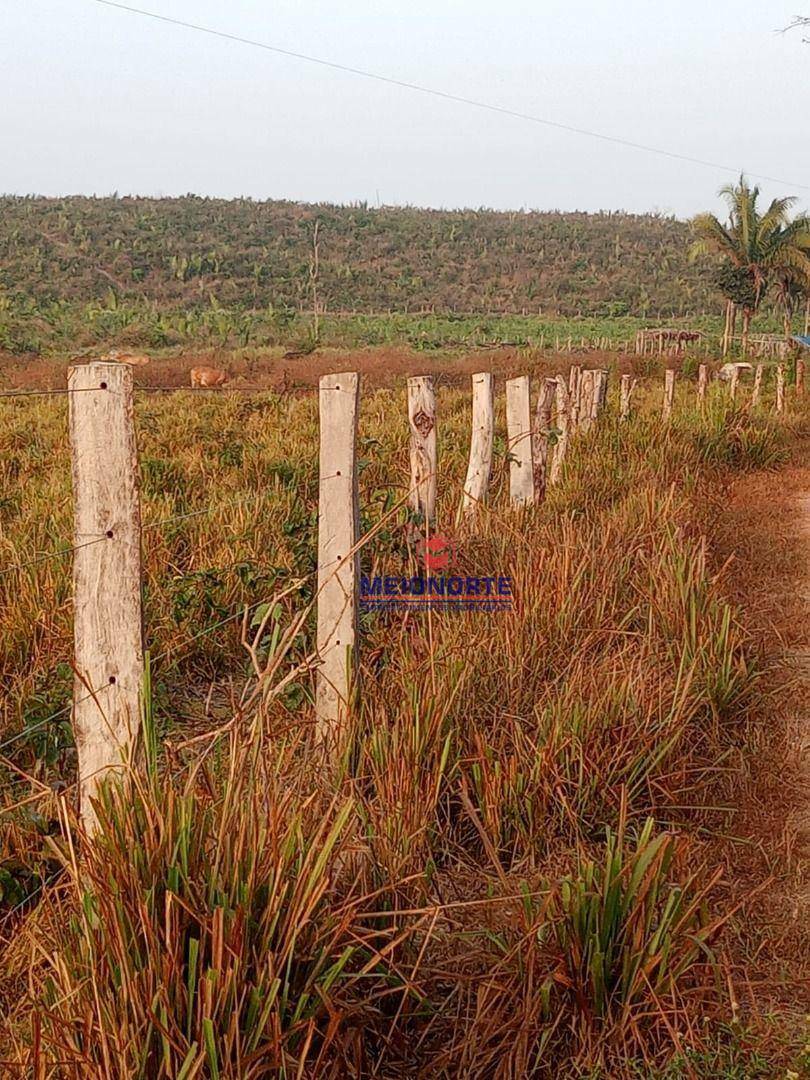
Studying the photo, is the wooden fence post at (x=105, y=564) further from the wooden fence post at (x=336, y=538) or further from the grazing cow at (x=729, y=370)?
the grazing cow at (x=729, y=370)

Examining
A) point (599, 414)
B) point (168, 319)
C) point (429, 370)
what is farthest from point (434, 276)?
point (599, 414)

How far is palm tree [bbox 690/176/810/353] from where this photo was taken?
119ft

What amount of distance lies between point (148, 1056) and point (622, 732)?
82.0 inches

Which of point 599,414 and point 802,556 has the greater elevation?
point 599,414

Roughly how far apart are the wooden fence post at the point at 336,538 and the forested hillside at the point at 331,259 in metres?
42.9

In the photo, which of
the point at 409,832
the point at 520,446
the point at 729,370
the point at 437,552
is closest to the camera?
the point at 409,832

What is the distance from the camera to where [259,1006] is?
1895 mm

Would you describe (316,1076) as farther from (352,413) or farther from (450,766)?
(352,413)

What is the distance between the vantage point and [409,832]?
9.43ft

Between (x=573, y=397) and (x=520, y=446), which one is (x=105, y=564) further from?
(x=573, y=397)

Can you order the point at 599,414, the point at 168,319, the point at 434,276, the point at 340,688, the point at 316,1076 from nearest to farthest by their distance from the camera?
the point at 316,1076
the point at 340,688
the point at 599,414
the point at 168,319
the point at 434,276

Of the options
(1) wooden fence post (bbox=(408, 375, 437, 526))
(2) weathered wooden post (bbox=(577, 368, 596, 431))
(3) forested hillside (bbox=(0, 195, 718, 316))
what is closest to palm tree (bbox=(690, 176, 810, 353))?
(3) forested hillside (bbox=(0, 195, 718, 316))

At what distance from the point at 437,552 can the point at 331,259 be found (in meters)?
64.1

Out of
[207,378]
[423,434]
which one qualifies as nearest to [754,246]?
[207,378]
